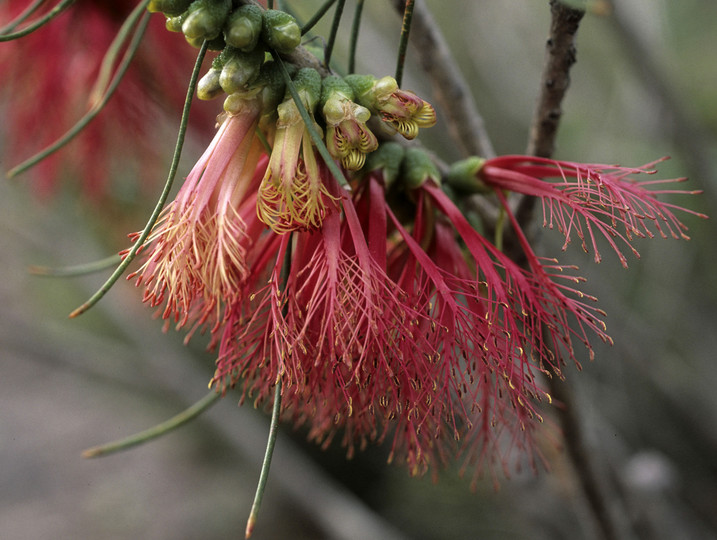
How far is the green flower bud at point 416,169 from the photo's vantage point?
0.46m

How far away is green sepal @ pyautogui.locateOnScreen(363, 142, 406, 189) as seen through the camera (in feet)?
1.46

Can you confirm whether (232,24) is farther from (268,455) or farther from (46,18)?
(268,455)

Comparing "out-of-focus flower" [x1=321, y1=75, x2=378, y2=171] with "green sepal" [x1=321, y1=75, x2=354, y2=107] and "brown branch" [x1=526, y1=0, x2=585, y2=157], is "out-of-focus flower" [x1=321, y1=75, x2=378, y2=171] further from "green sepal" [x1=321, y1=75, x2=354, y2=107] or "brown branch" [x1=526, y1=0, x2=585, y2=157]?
"brown branch" [x1=526, y1=0, x2=585, y2=157]

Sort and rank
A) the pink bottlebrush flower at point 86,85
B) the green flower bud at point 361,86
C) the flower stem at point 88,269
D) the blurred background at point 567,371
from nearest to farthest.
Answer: the green flower bud at point 361,86
the flower stem at point 88,269
the pink bottlebrush flower at point 86,85
the blurred background at point 567,371

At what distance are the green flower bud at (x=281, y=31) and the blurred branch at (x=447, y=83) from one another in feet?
0.75

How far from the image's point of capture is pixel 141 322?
1.62 metres

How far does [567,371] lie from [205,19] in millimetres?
589

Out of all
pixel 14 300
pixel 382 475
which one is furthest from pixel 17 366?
pixel 382 475

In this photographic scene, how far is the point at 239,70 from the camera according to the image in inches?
14.5

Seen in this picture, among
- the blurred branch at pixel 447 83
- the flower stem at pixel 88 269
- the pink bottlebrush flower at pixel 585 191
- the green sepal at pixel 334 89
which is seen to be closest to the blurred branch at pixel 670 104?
the blurred branch at pixel 447 83

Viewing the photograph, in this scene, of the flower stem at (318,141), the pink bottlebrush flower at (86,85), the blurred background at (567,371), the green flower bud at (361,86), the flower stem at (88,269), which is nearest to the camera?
the flower stem at (318,141)

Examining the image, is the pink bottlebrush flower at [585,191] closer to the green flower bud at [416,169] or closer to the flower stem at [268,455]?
the green flower bud at [416,169]

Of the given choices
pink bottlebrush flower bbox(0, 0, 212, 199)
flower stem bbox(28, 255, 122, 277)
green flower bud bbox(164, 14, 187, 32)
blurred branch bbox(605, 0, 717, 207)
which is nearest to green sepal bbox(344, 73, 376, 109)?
green flower bud bbox(164, 14, 187, 32)

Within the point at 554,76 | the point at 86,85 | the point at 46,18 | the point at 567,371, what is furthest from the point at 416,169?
the point at 86,85
